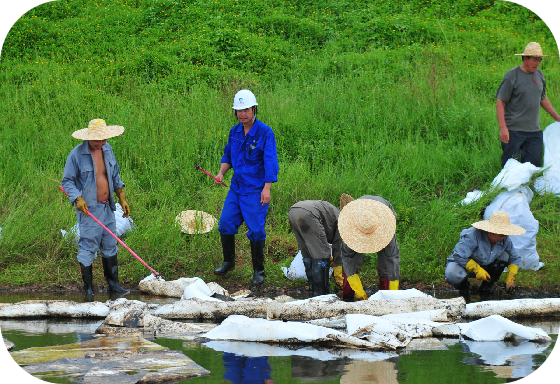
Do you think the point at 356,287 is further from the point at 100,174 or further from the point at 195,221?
the point at 100,174

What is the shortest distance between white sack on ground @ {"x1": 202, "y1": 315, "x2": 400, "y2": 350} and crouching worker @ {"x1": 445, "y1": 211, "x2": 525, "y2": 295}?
205 cm

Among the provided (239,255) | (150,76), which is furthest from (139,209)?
(150,76)

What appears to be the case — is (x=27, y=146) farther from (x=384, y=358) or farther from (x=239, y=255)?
(x=384, y=358)

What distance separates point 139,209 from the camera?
776 centimetres

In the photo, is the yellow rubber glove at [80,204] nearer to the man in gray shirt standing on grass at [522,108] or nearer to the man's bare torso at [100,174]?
the man's bare torso at [100,174]

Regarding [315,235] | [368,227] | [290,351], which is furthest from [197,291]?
[368,227]

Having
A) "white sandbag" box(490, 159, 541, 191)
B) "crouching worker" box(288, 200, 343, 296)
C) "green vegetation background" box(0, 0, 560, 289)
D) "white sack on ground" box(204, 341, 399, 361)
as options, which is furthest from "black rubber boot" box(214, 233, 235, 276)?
"white sandbag" box(490, 159, 541, 191)

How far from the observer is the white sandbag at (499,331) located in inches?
166

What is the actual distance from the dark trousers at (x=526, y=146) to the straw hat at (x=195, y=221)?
3.89 meters

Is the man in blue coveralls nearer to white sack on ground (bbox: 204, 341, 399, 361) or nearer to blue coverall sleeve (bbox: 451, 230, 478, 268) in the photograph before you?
blue coverall sleeve (bbox: 451, 230, 478, 268)

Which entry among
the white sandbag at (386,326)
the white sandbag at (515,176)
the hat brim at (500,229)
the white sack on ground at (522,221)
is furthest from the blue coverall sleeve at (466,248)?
the white sandbag at (515,176)

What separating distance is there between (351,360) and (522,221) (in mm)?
3531

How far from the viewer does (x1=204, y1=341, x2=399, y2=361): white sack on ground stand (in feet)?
12.8

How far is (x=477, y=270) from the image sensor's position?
5.63m
